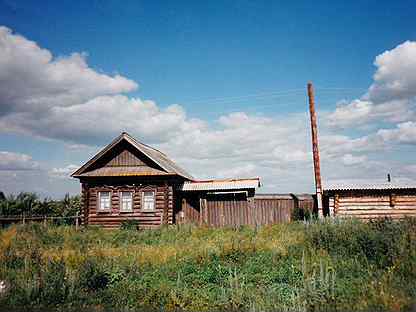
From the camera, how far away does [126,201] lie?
23.0 metres

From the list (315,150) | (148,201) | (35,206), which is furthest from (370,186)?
(35,206)

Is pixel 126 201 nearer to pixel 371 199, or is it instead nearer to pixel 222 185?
pixel 222 185

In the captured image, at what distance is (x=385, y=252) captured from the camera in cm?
1002

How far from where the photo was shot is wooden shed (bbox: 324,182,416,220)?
818 inches

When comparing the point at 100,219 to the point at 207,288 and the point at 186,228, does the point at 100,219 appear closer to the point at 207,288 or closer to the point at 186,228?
the point at 186,228

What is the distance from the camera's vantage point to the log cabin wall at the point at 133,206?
22.4m

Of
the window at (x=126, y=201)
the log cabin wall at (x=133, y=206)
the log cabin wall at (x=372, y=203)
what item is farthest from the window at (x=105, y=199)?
the log cabin wall at (x=372, y=203)

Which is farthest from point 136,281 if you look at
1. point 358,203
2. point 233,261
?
point 358,203

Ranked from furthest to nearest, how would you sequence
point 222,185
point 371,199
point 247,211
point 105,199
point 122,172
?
point 105,199
point 122,172
point 222,185
point 247,211
point 371,199

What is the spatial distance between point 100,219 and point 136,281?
14270 mm

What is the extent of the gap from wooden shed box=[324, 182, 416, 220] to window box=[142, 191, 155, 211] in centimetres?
1034

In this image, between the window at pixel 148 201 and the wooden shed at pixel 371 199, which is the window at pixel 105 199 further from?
the wooden shed at pixel 371 199

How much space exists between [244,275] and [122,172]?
1461 cm

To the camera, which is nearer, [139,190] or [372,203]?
[372,203]
